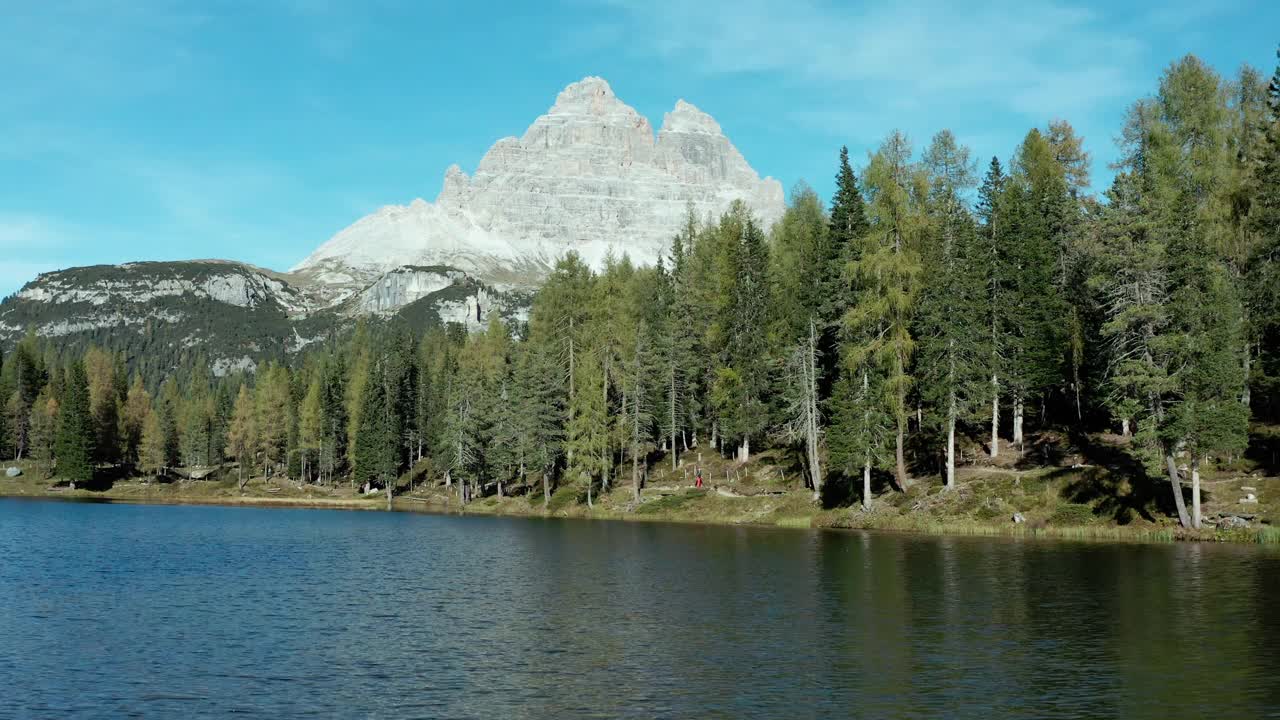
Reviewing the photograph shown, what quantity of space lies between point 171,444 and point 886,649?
170m

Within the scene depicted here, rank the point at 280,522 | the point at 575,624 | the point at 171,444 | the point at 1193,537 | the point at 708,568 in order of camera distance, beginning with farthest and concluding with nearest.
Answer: the point at 171,444, the point at 280,522, the point at 1193,537, the point at 708,568, the point at 575,624

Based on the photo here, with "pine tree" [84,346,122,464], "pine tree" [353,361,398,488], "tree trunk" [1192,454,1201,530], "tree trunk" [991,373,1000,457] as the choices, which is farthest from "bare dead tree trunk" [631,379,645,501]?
"pine tree" [84,346,122,464]

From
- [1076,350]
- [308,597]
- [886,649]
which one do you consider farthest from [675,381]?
[886,649]

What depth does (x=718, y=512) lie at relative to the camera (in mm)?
77750

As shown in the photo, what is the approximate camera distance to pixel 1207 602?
3316 centimetres

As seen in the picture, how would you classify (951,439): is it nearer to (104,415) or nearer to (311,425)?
(311,425)

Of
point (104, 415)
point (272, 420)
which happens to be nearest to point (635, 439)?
point (272, 420)

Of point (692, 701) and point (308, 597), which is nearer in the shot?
point (692, 701)

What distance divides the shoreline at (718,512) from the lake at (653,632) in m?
3.62

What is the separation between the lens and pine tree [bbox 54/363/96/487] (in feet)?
448

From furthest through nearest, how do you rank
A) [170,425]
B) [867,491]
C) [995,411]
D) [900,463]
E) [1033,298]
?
[170,425]
[1033,298]
[995,411]
[900,463]
[867,491]

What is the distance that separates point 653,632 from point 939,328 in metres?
42.6

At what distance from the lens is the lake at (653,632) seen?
71.8 feet

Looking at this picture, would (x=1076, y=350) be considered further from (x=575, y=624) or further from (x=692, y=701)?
(x=692, y=701)
